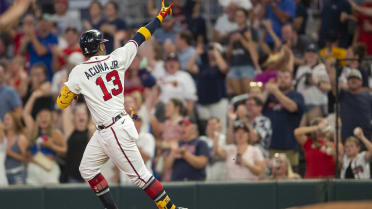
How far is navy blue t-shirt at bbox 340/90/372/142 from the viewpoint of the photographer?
28.9 feet

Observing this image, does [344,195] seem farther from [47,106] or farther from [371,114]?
[47,106]

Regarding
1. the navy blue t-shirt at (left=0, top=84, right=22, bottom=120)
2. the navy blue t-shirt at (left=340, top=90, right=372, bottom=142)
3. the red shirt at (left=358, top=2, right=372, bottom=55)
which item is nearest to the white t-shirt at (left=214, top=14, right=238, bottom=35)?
the red shirt at (left=358, top=2, right=372, bottom=55)

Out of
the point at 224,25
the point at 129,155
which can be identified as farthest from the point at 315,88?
the point at 129,155

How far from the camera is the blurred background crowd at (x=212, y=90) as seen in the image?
914cm

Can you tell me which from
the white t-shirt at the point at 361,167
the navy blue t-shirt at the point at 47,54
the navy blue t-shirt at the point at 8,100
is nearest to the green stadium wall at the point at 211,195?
the white t-shirt at the point at 361,167

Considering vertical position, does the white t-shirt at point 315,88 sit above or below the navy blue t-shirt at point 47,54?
below

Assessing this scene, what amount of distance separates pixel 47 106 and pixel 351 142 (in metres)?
4.94

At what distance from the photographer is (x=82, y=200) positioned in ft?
28.8

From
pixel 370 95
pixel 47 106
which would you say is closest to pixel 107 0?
pixel 47 106

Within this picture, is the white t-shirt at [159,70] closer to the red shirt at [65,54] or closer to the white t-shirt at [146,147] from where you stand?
the red shirt at [65,54]

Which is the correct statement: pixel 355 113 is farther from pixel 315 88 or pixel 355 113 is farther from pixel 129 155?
pixel 129 155

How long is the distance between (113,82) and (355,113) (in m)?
3.44

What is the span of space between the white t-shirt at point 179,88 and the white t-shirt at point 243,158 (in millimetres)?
1676

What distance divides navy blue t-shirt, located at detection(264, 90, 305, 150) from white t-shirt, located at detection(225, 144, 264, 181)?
33cm
